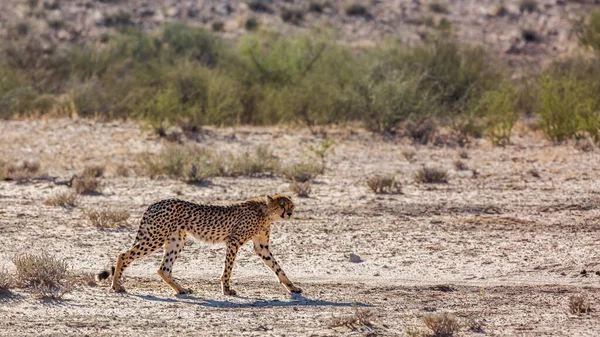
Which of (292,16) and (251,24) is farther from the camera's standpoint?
(292,16)

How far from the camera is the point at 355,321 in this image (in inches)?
365

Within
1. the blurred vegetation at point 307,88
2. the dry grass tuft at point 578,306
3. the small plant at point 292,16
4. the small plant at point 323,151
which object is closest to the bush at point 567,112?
the blurred vegetation at point 307,88

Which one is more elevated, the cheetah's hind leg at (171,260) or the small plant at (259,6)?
the cheetah's hind leg at (171,260)

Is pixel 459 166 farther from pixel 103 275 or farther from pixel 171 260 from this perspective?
pixel 103 275

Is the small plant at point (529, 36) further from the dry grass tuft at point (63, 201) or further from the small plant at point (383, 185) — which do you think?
the dry grass tuft at point (63, 201)

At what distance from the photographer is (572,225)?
14.1 metres

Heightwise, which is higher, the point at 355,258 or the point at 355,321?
the point at 355,321

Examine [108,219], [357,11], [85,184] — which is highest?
[108,219]

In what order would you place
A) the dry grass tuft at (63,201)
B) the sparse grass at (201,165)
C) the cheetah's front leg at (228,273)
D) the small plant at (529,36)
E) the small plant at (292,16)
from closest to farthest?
the cheetah's front leg at (228,273) → the dry grass tuft at (63,201) → the sparse grass at (201,165) → the small plant at (529,36) → the small plant at (292,16)

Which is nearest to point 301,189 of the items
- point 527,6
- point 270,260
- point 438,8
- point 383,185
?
point 383,185

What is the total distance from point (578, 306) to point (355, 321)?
2140mm

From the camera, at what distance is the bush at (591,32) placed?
108ft

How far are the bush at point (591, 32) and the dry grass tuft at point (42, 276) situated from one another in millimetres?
24271

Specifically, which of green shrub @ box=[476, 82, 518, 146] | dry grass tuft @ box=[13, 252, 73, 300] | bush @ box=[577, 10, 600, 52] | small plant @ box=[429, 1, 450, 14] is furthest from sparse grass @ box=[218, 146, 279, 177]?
small plant @ box=[429, 1, 450, 14]
